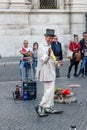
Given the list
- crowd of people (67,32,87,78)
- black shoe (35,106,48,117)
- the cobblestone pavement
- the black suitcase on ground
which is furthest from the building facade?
black shoe (35,106,48,117)

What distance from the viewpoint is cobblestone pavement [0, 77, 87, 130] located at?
1051 cm

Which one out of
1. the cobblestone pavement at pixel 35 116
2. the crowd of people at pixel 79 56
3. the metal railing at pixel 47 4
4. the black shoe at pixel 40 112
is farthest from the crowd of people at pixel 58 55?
the metal railing at pixel 47 4

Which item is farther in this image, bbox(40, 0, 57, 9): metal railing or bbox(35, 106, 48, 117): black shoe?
bbox(40, 0, 57, 9): metal railing

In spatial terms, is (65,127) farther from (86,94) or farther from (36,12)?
(36,12)

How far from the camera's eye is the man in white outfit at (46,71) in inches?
455

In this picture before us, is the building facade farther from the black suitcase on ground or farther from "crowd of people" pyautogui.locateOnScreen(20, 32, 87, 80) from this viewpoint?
the black suitcase on ground

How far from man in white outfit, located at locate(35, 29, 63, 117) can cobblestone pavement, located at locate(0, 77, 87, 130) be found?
0.76 feet

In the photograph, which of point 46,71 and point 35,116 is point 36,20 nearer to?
point 46,71

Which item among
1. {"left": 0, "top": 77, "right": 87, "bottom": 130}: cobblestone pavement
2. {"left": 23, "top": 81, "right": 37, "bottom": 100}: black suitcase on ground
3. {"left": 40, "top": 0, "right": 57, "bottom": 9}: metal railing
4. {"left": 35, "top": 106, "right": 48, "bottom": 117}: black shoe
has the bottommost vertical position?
{"left": 0, "top": 77, "right": 87, "bottom": 130}: cobblestone pavement

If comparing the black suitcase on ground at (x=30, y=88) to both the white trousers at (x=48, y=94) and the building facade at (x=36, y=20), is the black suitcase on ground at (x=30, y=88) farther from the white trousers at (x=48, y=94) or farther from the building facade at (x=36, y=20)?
the building facade at (x=36, y=20)

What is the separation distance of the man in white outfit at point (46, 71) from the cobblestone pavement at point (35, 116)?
231mm

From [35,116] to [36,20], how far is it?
16.8 m

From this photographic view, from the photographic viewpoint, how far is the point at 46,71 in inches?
457

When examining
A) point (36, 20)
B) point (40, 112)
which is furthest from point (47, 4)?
point (40, 112)
